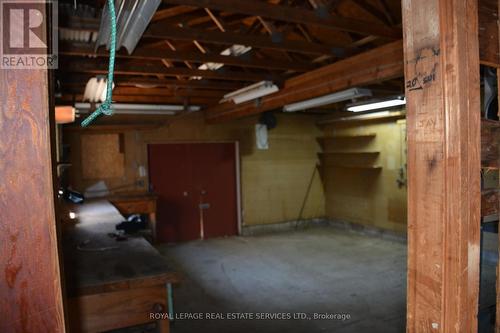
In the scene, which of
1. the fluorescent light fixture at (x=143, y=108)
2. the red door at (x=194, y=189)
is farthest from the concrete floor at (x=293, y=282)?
the fluorescent light fixture at (x=143, y=108)

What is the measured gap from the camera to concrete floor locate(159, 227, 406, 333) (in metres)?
3.29

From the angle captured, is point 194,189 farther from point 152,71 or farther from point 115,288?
point 115,288

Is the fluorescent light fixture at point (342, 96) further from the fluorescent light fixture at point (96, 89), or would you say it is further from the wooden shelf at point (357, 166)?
the wooden shelf at point (357, 166)

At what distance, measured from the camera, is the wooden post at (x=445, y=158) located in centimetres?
101

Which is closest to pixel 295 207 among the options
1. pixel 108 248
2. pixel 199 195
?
pixel 199 195

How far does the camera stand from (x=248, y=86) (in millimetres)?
4309

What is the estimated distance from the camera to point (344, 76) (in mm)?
3229

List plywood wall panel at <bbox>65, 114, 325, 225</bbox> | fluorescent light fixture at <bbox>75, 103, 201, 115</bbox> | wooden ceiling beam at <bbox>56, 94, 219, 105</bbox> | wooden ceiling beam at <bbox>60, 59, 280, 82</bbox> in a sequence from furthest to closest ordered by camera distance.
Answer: plywood wall panel at <bbox>65, 114, 325, 225</bbox>, wooden ceiling beam at <bbox>56, 94, 219, 105</bbox>, fluorescent light fixture at <bbox>75, 103, 201, 115</bbox>, wooden ceiling beam at <bbox>60, 59, 280, 82</bbox>

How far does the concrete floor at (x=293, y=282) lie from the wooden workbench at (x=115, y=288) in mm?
1360

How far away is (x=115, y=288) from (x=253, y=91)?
2.94m

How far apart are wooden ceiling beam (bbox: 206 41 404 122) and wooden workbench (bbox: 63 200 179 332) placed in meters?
2.15

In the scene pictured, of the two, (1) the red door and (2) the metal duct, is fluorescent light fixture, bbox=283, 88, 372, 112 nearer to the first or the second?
(2) the metal duct

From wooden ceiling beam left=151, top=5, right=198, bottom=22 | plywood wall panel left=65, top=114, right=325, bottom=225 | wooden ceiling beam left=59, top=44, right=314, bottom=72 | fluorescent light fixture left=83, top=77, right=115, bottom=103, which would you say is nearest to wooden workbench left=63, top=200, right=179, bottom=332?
wooden ceiling beam left=59, top=44, right=314, bottom=72

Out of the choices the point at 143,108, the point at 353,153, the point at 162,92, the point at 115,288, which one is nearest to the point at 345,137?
the point at 353,153
